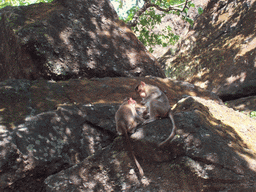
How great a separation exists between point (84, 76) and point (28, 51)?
2108 mm

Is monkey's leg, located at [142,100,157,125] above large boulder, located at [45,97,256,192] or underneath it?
above

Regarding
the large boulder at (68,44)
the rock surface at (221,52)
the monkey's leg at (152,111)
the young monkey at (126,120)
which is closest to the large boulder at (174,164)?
the young monkey at (126,120)

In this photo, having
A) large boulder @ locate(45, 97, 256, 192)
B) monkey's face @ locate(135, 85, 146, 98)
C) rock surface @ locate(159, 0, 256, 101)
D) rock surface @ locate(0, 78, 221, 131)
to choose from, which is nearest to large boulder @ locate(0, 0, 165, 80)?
rock surface @ locate(0, 78, 221, 131)

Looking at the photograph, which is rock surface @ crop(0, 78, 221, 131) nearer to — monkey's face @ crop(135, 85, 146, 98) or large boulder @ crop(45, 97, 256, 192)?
monkey's face @ crop(135, 85, 146, 98)

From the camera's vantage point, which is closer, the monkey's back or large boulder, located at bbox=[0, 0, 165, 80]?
the monkey's back

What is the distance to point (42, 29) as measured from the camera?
837 cm

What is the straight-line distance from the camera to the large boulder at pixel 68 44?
7992mm

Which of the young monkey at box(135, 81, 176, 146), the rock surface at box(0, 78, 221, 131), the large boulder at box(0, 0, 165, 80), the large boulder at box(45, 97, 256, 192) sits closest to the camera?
the large boulder at box(45, 97, 256, 192)

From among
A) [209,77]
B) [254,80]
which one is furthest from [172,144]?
[209,77]

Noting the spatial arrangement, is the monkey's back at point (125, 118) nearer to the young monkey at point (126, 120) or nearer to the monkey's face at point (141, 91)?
the young monkey at point (126, 120)

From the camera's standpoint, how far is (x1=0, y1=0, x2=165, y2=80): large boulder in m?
7.99

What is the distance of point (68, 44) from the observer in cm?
870

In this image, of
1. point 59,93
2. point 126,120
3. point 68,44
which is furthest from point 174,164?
point 68,44

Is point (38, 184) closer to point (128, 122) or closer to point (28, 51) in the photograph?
point (128, 122)
